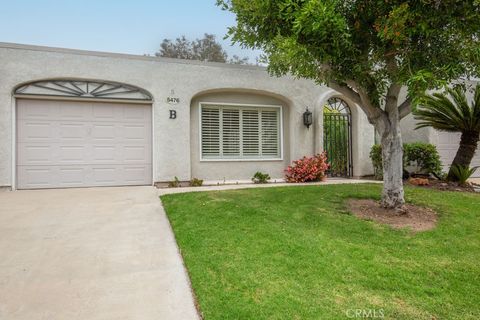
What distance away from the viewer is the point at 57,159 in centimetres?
866

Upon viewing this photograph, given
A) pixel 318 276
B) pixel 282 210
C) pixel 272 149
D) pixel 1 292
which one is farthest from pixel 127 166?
pixel 318 276

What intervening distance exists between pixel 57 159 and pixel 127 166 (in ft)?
6.19

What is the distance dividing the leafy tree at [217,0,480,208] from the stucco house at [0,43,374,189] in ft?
14.3

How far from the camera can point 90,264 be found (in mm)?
3695

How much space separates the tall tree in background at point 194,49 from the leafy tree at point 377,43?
1920 centimetres

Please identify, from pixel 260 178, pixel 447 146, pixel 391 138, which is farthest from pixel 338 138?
pixel 391 138

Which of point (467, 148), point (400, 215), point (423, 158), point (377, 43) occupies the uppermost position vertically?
point (377, 43)

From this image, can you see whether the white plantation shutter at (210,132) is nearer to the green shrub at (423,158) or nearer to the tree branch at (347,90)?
the tree branch at (347,90)

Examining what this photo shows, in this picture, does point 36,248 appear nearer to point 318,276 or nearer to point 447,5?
point 318,276

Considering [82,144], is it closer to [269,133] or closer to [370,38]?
[269,133]

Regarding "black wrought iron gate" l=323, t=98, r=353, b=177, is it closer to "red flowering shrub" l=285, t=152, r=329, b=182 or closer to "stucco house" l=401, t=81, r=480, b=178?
"red flowering shrub" l=285, t=152, r=329, b=182

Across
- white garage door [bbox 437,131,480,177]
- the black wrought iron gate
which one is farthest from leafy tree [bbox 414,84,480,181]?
white garage door [bbox 437,131,480,177]

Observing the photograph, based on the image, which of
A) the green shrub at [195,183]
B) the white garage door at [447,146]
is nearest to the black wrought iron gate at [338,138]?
the white garage door at [447,146]

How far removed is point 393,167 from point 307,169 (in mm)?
4626
